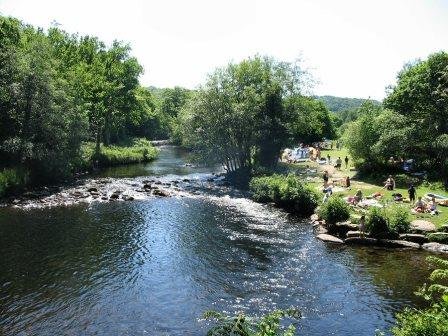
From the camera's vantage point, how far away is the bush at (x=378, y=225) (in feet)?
111

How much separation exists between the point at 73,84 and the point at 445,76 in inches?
2066

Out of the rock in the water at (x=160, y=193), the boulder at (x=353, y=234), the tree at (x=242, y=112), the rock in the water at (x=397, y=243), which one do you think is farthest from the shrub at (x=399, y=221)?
the tree at (x=242, y=112)

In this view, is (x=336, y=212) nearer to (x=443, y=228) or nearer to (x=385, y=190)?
(x=443, y=228)

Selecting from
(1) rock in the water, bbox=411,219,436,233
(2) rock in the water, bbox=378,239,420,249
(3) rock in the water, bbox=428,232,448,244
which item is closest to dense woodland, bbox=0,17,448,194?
(1) rock in the water, bbox=411,219,436,233

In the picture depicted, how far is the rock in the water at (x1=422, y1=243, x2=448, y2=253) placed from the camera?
31603mm

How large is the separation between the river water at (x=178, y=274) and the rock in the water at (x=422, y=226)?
3221 mm

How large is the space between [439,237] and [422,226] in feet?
5.71

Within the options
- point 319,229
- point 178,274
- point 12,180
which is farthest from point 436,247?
point 12,180

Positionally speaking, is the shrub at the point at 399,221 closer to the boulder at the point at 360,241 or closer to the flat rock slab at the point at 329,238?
the boulder at the point at 360,241

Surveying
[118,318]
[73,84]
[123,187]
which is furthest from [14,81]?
[118,318]

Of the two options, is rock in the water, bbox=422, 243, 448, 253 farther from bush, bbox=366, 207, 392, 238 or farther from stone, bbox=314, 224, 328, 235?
stone, bbox=314, 224, 328, 235

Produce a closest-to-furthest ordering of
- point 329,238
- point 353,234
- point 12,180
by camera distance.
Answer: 1. point 353,234
2. point 329,238
3. point 12,180

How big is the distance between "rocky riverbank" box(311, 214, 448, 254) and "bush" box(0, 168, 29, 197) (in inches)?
1344

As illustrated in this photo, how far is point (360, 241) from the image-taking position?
33875 mm
